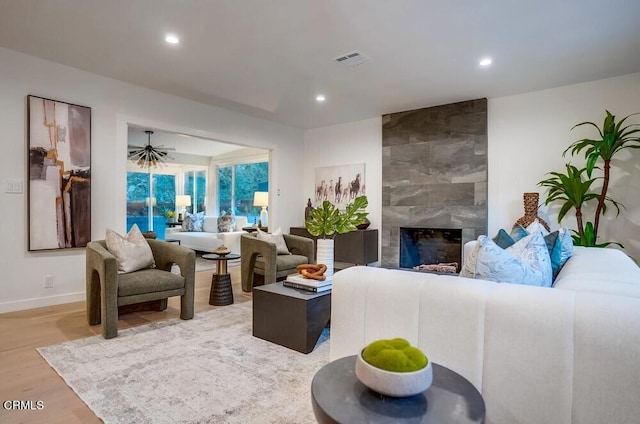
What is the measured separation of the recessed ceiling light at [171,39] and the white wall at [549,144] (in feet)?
12.8

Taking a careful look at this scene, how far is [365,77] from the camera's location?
156 inches

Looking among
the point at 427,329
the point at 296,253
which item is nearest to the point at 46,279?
the point at 296,253

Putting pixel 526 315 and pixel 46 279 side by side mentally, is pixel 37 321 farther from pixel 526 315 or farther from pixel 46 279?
pixel 526 315

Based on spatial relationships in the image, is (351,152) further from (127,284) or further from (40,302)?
(40,302)

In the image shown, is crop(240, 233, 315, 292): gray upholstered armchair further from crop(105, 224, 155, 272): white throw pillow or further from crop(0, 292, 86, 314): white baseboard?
crop(0, 292, 86, 314): white baseboard

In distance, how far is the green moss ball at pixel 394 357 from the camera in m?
0.92

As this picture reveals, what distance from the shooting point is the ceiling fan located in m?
7.68

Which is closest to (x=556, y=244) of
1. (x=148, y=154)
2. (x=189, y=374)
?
(x=189, y=374)

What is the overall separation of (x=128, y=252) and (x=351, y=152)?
12.9 ft

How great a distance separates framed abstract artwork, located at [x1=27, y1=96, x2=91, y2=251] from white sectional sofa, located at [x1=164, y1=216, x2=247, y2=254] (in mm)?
3176

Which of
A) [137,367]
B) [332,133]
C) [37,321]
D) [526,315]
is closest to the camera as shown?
[526,315]

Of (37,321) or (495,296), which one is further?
(37,321)

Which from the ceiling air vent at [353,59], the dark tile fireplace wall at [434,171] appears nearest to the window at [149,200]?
the dark tile fireplace wall at [434,171]

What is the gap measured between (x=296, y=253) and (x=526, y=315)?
12.3 feet
